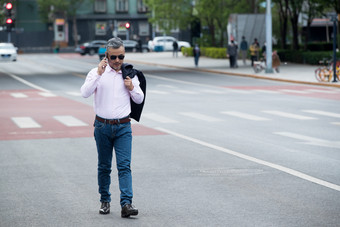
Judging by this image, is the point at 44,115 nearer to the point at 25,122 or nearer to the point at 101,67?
the point at 25,122

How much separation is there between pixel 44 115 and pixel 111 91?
13.5 meters

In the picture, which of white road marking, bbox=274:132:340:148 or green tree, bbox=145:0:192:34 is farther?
green tree, bbox=145:0:192:34

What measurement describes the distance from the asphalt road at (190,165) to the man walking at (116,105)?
0.42 metres

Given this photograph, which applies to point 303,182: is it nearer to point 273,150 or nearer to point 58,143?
point 273,150

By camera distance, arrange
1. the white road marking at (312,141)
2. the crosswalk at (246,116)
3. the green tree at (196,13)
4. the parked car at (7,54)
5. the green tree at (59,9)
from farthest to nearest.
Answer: the green tree at (59,9) → the parked car at (7,54) → the green tree at (196,13) → the crosswalk at (246,116) → the white road marking at (312,141)

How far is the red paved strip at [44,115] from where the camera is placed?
16.8 meters

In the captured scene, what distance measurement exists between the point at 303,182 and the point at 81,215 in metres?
3.23

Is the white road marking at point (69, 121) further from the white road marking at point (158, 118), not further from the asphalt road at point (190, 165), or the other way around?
the white road marking at point (158, 118)

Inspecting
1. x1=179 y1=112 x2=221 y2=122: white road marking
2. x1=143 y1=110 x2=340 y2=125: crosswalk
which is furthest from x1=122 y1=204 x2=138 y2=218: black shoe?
x1=179 y1=112 x2=221 y2=122: white road marking

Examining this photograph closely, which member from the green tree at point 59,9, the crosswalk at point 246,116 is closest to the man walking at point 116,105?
the crosswalk at point 246,116

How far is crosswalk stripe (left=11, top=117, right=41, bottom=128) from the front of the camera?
18656 millimetres

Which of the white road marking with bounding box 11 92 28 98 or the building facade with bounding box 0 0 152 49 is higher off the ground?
the building facade with bounding box 0 0 152 49

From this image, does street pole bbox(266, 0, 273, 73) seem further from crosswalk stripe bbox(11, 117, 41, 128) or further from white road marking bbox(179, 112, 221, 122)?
crosswalk stripe bbox(11, 117, 41, 128)

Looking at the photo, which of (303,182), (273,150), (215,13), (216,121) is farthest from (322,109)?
(215,13)
